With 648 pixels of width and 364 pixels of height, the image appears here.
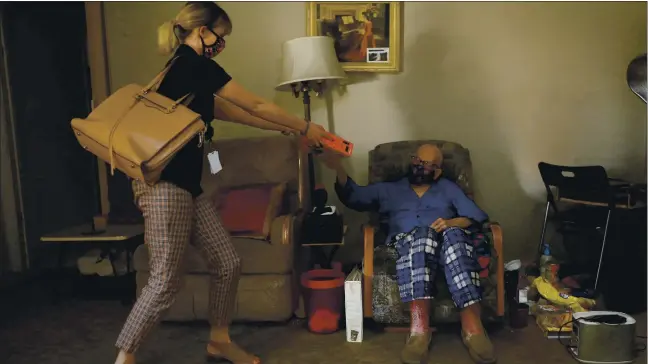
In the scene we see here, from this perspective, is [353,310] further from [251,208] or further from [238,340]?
[251,208]

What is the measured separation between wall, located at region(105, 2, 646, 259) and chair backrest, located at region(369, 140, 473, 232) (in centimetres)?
37

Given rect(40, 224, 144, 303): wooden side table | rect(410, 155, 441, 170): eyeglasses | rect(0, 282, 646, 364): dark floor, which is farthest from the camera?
rect(40, 224, 144, 303): wooden side table

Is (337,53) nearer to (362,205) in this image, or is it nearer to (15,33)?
(362,205)

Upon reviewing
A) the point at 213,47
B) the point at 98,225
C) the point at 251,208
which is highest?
the point at 213,47

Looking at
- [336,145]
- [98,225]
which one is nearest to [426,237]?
[336,145]

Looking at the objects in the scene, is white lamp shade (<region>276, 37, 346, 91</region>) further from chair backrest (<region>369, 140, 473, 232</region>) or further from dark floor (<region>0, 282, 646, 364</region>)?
dark floor (<region>0, 282, 646, 364</region>)

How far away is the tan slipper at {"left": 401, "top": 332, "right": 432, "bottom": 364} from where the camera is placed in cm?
231

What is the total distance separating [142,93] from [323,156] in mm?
862

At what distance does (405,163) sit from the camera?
310cm

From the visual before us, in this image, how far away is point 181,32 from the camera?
1.95m

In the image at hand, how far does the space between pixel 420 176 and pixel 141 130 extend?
4.58ft

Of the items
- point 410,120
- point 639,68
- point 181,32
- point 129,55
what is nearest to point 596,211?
point 639,68

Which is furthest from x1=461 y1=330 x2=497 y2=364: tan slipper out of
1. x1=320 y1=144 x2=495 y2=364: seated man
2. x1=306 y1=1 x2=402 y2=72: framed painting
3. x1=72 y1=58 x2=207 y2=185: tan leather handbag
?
x1=306 y1=1 x2=402 y2=72: framed painting

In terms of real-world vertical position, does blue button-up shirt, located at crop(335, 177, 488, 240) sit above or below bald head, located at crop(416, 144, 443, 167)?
below
